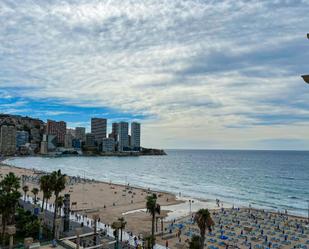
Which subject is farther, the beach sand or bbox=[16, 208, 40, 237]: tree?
the beach sand

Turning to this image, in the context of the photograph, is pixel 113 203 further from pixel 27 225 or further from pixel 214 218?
pixel 27 225

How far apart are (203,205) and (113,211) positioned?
17373 mm

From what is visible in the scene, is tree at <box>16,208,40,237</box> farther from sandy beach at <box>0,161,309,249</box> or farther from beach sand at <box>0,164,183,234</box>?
beach sand at <box>0,164,183,234</box>

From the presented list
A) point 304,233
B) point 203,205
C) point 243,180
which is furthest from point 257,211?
point 243,180

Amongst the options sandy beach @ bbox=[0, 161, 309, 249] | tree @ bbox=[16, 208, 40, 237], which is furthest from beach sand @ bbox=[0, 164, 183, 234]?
tree @ bbox=[16, 208, 40, 237]

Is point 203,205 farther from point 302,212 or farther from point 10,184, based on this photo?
point 10,184

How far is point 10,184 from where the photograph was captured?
27.4 m

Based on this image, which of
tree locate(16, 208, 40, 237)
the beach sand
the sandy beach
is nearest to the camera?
tree locate(16, 208, 40, 237)

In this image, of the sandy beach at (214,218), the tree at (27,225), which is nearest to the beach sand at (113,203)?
the sandy beach at (214,218)

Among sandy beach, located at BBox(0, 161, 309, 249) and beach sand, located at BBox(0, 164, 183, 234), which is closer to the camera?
sandy beach, located at BBox(0, 161, 309, 249)

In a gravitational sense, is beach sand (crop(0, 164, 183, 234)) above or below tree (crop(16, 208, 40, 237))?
below

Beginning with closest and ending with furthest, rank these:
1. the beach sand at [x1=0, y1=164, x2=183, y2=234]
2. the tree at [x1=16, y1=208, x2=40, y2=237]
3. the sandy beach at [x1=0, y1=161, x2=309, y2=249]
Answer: the tree at [x1=16, y1=208, x2=40, y2=237] < the sandy beach at [x1=0, y1=161, x2=309, y2=249] < the beach sand at [x1=0, y1=164, x2=183, y2=234]

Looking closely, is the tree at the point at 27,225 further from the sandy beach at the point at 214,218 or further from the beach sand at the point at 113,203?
the beach sand at the point at 113,203

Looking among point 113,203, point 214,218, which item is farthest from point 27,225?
point 113,203
